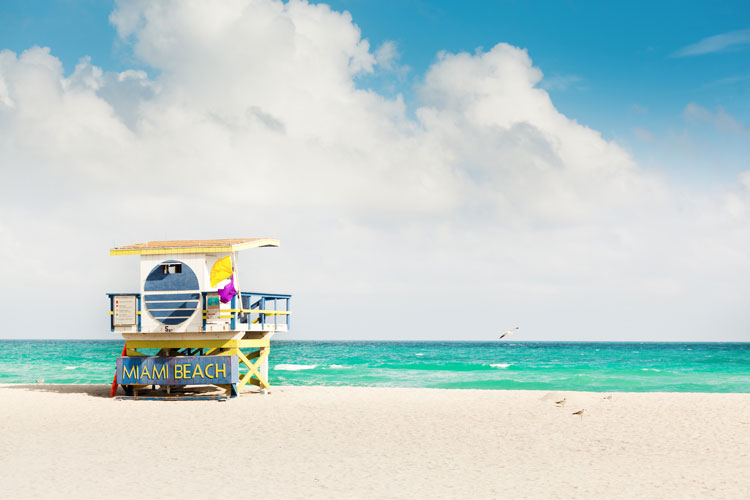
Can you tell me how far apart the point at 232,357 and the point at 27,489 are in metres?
11.1

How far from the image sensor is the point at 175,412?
1830 cm

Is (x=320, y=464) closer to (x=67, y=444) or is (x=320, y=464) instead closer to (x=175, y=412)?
(x=67, y=444)

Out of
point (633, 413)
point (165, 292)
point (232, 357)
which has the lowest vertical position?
point (633, 413)

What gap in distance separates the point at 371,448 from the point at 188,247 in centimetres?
993

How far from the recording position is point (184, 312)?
817 inches

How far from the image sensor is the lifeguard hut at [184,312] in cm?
2067

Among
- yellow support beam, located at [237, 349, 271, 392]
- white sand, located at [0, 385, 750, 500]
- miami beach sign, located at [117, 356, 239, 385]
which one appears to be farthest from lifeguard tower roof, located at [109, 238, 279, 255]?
white sand, located at [0, 385, 750, 500]

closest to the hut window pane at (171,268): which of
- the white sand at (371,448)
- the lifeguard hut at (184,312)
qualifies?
the lifeguard hut at (184,312)

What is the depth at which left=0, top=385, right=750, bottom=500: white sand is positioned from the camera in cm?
1006

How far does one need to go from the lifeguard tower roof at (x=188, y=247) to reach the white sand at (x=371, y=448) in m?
4.43

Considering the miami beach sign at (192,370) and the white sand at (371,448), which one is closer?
the white sand at (371,448)

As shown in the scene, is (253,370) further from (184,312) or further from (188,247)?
(188,247)

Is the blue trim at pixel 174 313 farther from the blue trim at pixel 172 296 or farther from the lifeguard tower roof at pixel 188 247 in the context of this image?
the lifeguard tower roof at pixel 188 247

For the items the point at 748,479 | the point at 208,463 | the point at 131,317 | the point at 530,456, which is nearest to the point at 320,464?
the point at 208,463
